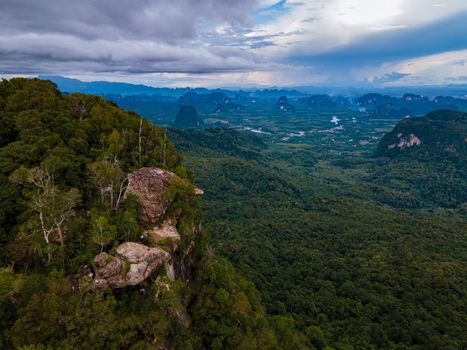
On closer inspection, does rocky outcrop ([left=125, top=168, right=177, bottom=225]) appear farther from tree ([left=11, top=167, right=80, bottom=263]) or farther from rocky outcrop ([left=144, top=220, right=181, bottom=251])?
tree ([left=11, top=167, right=80, bottom=263])

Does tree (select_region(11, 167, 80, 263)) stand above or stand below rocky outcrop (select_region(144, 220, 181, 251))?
above

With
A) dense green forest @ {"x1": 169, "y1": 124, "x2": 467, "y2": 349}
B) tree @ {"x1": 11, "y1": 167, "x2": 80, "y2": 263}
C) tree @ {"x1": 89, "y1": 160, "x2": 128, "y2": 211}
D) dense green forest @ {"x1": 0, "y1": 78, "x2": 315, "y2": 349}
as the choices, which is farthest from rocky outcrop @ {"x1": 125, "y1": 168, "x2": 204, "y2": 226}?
dense green forest @ {"x1": 169, "y1": 124, "x2": 467, "y2": 349}

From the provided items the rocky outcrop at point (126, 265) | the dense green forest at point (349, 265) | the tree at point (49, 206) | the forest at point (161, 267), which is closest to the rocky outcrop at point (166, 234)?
the forest at point (161, 267)

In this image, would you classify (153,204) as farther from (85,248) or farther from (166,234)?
(85,248)

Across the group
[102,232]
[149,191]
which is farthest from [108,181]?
[102,232]

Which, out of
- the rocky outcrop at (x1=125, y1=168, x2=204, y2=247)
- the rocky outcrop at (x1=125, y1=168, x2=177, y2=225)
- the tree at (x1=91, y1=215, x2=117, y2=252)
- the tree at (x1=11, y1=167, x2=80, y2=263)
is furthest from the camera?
the rocky outcrop at (x1=125, y1=168, x2=177, y2=225)

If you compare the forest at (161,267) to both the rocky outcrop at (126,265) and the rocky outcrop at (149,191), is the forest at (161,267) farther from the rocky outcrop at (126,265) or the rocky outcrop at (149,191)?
the rocky outcrop at (149,191)
